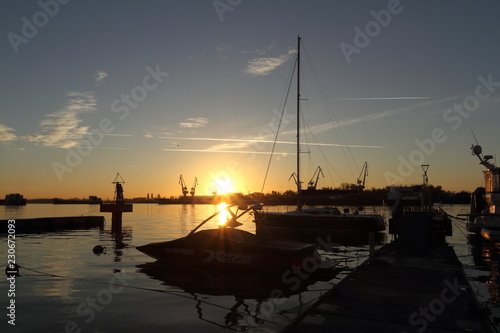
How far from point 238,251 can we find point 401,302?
9.68m

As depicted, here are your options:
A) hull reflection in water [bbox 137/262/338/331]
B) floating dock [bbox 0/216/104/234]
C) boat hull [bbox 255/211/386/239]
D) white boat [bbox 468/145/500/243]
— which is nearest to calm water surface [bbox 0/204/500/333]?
hull reflection in water [bbox 137/262/338/331]

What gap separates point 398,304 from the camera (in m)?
12.1

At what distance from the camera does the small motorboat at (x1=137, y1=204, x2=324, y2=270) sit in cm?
1920

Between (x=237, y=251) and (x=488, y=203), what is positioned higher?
(x=488, y=203)

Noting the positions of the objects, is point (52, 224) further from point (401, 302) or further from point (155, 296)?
point (401, 302)

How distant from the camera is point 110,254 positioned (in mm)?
28375

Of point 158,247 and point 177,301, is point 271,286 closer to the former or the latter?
point 177,301

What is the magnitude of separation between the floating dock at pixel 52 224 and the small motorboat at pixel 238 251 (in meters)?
37.4

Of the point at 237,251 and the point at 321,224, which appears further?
the point at 321,224

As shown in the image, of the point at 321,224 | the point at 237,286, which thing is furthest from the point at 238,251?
the point at 321,224

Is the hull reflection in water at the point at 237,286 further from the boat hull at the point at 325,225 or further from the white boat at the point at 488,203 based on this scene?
the boat hull at the point at 325,225

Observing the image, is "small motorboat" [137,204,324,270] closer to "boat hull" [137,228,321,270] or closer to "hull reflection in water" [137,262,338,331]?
"boat hull" [137,228,321,270]

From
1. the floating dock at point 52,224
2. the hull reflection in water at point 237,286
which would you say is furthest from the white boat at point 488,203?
the floating dock at point 52,224

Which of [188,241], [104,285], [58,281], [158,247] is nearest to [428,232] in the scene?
[188,241]
